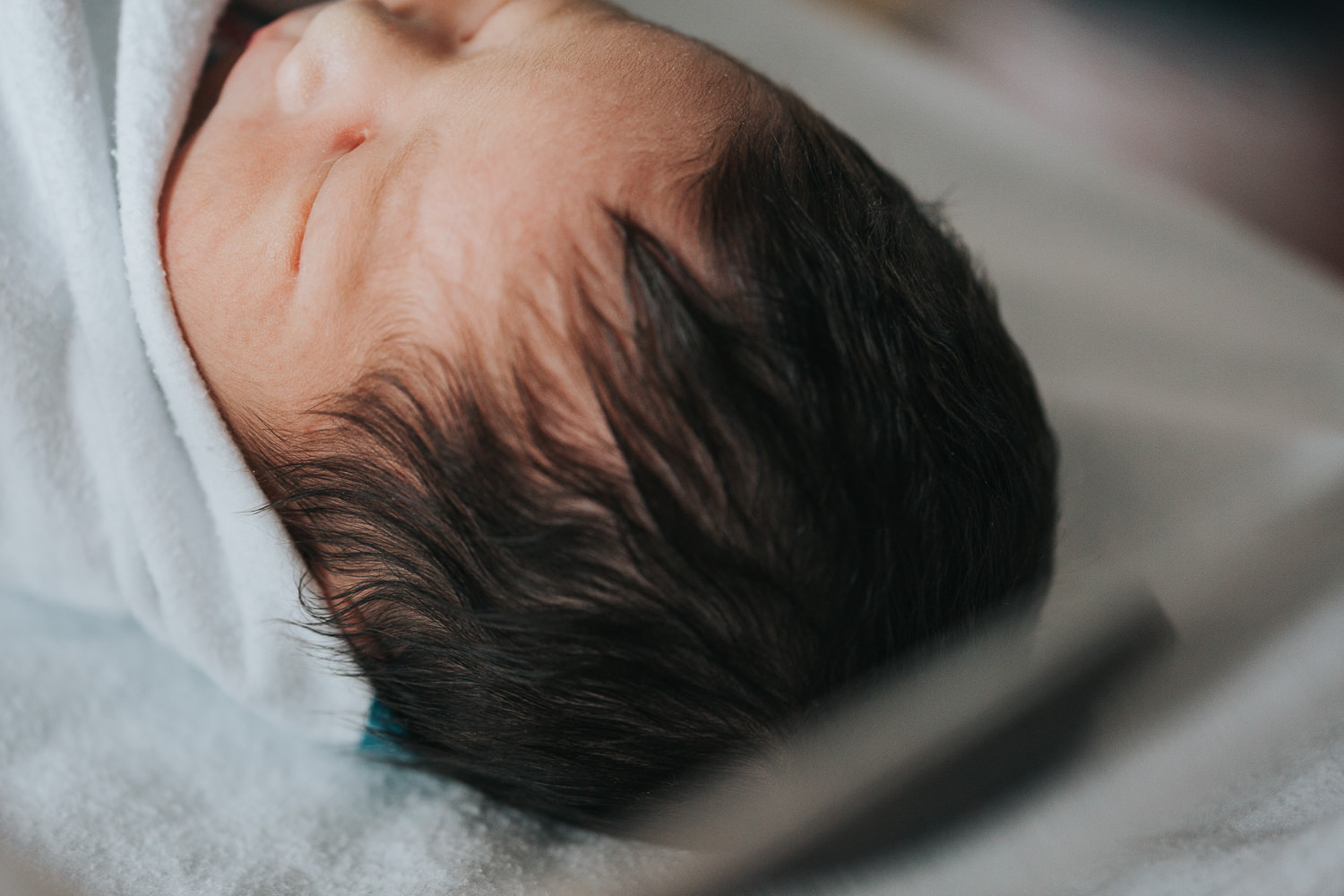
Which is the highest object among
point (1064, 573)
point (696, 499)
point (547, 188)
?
point (547, 188)

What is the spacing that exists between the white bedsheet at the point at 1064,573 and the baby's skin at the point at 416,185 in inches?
10.3

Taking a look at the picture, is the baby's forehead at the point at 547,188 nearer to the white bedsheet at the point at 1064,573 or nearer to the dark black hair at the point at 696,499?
the dark black hair at the point at 696,499

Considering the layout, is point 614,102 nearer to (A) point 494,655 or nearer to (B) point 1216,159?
(A) point 494,655

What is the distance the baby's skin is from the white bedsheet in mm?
262

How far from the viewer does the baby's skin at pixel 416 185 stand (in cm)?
50

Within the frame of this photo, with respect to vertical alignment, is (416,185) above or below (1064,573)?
above

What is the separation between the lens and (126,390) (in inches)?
25.3

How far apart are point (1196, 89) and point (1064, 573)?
666 mm

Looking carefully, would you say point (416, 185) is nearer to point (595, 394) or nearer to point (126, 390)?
point (595, 394)

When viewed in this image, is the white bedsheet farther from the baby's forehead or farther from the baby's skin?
the baby's forehead

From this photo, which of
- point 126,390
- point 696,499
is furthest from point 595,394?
point 126,390

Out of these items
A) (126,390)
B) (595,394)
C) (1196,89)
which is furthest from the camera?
(1196,89)

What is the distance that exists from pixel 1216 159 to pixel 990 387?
26.4 inches

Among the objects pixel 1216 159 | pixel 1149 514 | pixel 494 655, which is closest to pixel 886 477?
pixel 494 655
